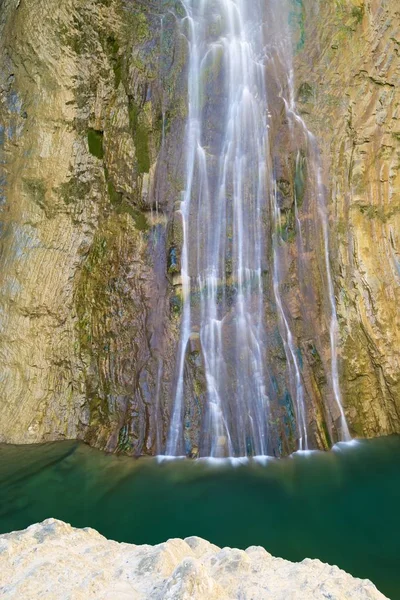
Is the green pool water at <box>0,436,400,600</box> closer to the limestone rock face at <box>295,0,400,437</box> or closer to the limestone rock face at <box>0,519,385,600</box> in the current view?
the limestone rock face at <box>295,0,400,437</box>

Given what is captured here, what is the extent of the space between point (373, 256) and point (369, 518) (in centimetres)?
461

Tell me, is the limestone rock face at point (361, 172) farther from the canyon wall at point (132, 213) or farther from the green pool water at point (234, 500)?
the green pool water at point (234, 500)

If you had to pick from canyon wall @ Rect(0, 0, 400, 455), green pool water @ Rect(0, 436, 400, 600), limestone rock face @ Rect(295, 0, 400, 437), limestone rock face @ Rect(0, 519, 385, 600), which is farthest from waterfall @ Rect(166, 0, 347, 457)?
limestone rock face @ Rect(0, 519, 385, 600)

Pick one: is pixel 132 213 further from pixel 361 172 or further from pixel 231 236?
pixel 361 172

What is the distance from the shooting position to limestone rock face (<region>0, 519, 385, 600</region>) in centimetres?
262

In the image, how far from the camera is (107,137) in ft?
31.7

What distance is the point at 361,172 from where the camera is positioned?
9125 mm

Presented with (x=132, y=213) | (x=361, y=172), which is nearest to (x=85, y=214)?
(x=132, y=213)

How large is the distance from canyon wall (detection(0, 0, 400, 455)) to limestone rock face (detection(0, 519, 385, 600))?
16.8 ft

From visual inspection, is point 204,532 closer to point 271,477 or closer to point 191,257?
point 271,477

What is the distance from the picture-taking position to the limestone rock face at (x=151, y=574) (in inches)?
103

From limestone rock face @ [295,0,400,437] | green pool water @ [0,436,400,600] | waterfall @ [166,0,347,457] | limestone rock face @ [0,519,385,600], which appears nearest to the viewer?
limestone rock face @ [0,519,385,600]

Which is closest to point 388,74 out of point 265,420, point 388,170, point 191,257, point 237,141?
point 388,170

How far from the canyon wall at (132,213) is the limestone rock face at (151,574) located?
5.13m
